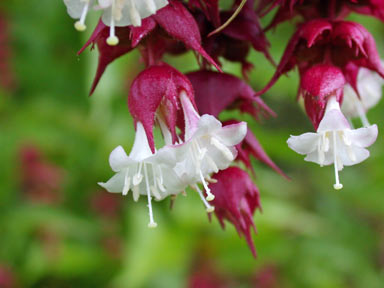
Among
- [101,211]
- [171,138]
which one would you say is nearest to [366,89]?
[171,138]

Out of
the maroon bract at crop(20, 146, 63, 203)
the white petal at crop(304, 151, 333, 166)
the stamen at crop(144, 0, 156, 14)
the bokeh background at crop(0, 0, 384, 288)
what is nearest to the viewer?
the stamen at crop(144, 0, 156, 14)

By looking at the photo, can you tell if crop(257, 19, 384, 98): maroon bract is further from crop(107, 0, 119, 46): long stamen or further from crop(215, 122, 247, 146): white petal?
crop(107, 0, 119, 46): long stamen

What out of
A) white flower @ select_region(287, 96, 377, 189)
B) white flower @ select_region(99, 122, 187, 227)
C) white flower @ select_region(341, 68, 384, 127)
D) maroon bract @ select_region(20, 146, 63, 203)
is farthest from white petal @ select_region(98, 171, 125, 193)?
maroon bract @ select_region(20, 146, 63, 203)

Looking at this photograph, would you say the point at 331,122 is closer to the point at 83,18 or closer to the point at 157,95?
the point at 157,95

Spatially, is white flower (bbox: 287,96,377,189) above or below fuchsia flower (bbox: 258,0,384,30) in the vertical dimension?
below

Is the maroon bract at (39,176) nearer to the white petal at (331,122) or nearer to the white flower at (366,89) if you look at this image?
the white flower at (366,89)

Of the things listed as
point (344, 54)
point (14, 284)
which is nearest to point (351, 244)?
point (14, 284)

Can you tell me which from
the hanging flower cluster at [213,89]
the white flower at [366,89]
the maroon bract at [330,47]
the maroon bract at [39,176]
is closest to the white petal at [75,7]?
the hanging flower cluster at [213,89]
